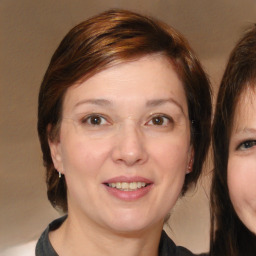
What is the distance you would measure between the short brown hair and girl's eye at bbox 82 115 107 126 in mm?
106

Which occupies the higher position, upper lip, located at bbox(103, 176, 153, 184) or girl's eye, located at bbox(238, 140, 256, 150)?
girl's eye, located at bbox(238, 140, 256, 150)

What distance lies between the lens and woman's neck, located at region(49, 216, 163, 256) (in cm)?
157

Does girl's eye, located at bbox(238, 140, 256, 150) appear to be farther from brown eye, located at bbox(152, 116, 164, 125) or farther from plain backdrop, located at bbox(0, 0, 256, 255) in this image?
plain backdrop, located at bbox(0, 0, 256, 255)

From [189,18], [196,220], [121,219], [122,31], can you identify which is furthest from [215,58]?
[121,219]

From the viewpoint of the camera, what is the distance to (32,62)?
2246mm

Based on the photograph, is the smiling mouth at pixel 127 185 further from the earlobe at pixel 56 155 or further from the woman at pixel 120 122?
the earlobe at pixel 56 155

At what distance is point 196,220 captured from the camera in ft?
8.55

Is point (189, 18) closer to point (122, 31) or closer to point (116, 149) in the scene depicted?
point (122, 31)

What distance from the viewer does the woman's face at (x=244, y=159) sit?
149cm

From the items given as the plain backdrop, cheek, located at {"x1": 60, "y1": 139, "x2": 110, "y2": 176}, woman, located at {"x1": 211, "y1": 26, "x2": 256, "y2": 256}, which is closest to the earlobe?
cheek, located at {"x1": 60, "y1": 139, "x2": 110, "y2": 176}

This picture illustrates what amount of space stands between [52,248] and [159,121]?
49 centimetres

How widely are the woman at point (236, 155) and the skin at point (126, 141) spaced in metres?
0.15

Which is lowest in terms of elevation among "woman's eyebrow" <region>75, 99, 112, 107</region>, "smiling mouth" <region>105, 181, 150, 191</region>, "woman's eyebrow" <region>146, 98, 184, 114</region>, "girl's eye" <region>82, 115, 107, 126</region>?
"smiling mouth" <region>105, 181, 150, 191</region>

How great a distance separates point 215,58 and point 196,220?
772 millimetres
